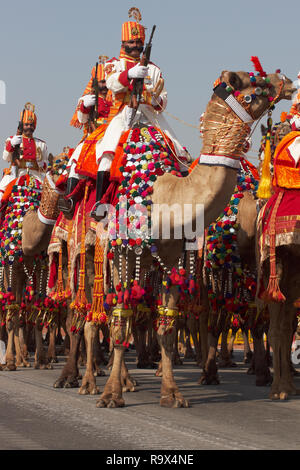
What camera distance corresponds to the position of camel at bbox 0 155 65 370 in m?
14.7

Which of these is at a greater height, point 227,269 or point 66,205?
point 66,205

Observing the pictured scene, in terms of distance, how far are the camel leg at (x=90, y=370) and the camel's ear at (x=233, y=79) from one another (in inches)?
145

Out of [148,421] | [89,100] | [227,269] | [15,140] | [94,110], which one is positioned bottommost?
[148,421]

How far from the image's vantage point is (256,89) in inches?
371

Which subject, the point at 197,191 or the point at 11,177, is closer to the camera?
the point at 197,191

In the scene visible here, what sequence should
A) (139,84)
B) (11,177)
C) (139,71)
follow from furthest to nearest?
(11,177) < (139,84) < (139,71)

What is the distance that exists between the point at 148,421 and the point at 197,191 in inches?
103

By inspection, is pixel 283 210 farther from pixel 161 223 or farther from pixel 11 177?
pixel 11 177

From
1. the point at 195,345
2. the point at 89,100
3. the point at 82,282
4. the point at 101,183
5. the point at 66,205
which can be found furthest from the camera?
the point at 195,345

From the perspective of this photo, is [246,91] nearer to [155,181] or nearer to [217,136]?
[217,136]

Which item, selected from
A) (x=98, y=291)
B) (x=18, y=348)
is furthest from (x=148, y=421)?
(x=18, y=348)
